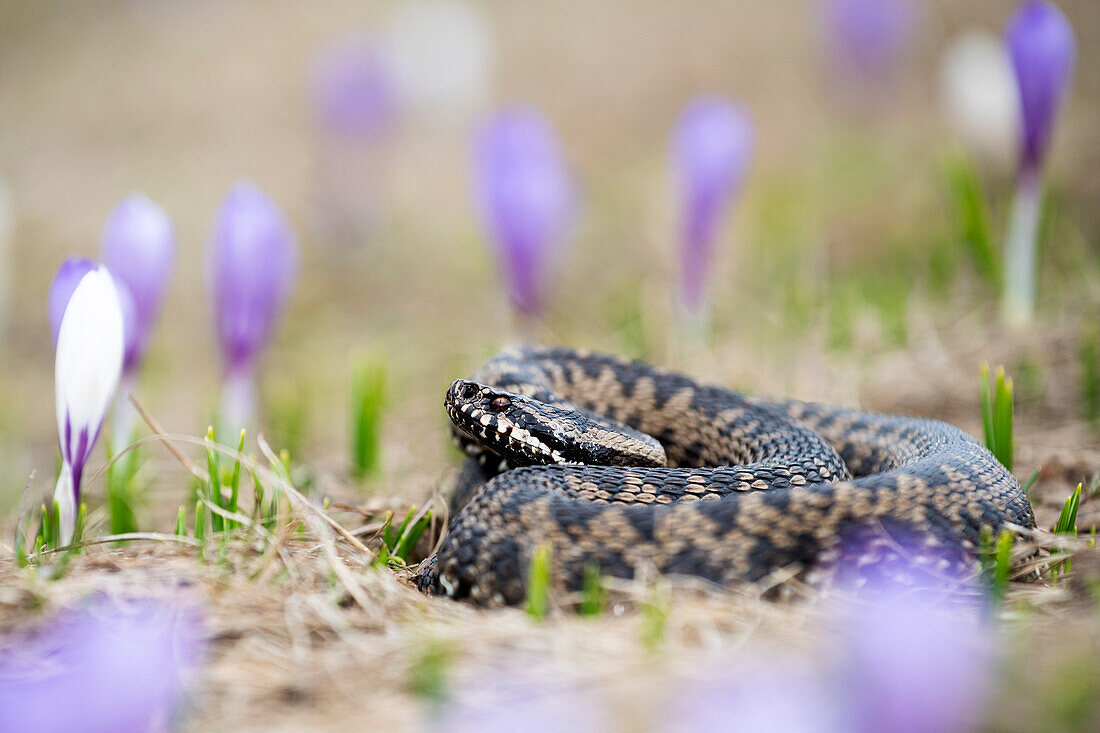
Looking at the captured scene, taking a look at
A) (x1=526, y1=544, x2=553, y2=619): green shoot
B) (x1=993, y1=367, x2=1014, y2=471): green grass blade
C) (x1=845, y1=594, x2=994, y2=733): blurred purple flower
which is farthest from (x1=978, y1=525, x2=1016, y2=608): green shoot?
(x1=526, y1=544, x2=553, y2=619): green shoot

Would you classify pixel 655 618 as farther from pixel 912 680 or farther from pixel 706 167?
pixel 706 167

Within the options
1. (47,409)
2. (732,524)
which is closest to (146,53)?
(47,409)

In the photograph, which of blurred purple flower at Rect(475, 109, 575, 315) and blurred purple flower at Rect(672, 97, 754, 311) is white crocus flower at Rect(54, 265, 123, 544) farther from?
blurred purple flower at Rect(672, 97, 754, 311)

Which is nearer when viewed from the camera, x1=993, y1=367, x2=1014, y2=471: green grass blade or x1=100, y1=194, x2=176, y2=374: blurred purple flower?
x1=993, y1=367, x2=1014, y2=471: green grass blade

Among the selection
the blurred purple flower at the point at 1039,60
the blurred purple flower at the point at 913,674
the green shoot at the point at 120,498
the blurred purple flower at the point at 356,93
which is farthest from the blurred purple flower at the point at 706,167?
the blurred purple flower at the point at 356,93

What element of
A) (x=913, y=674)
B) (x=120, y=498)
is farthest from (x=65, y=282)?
(x=913, y=674)

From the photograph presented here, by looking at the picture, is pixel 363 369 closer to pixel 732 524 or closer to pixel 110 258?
pixel 110 258

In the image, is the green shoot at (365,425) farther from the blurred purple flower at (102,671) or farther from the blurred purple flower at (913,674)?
the blurred purple flower at (913,674)
